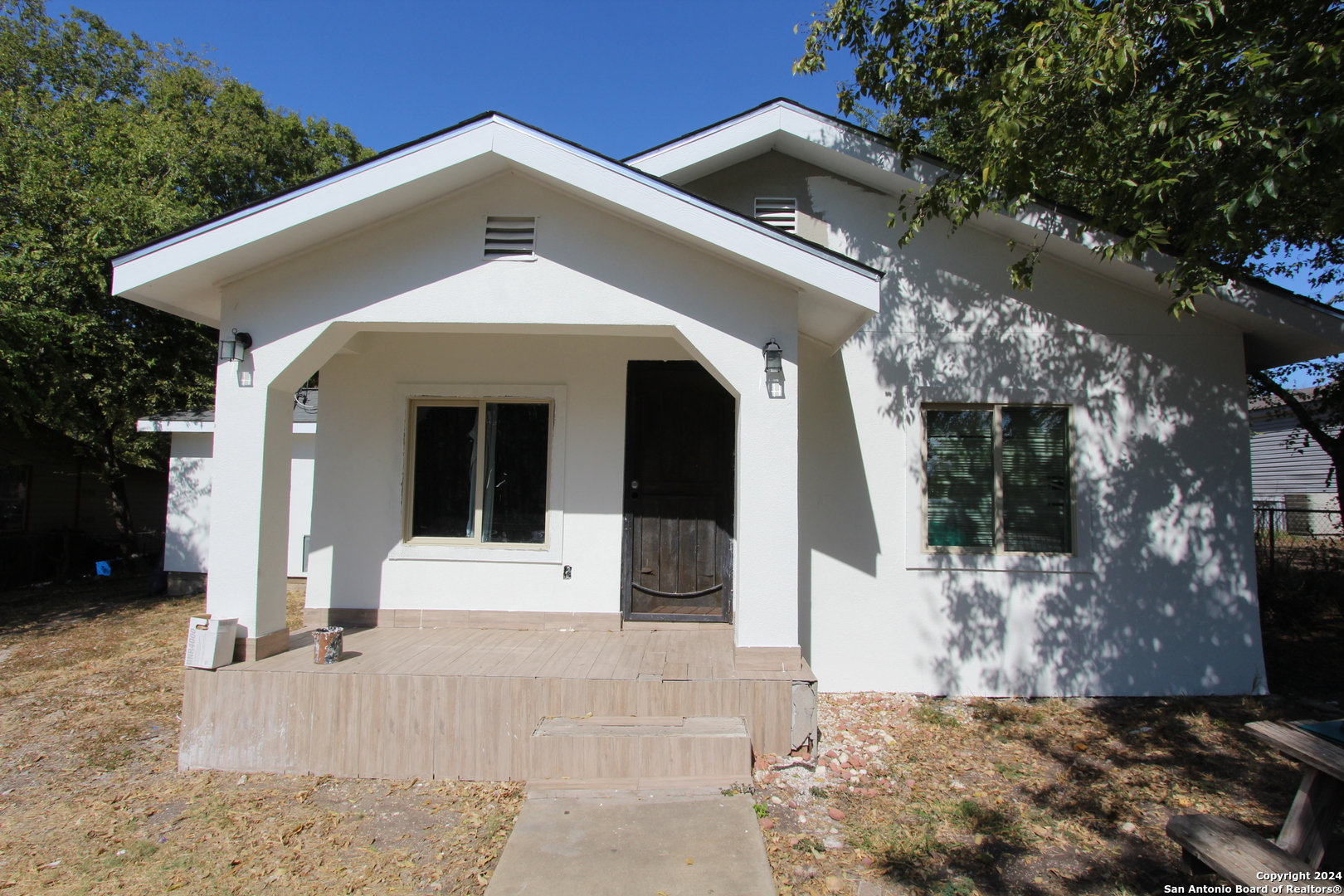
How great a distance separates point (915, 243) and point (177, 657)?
26.2ft

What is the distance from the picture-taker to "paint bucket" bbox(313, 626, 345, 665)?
4473 millimetres

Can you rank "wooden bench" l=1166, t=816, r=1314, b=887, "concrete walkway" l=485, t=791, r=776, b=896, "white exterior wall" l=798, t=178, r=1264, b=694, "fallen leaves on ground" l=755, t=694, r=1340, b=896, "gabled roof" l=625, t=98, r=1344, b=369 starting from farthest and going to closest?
"white exterior wall" l=798, t=178, r=1264, b=694, "gabled roof" l=625, t=98, r=1344, b=369, "fallen leaves on ground" l=755, t=694, r=1340, b=896, "concrete walkway" l=485, t=791, r=776, b=896, "wooden bench" l=1166, t=816, r=1314, b=887

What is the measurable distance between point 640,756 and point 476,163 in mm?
3764

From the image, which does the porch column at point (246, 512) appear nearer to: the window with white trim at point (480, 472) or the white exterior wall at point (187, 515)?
the window with white trim at point (480, 472)

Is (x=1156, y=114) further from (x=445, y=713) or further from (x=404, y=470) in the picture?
(x=404, y=470)

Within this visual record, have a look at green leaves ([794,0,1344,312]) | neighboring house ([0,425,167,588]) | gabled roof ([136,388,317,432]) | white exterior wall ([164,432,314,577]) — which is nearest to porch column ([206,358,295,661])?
green leaves ([794,0,1344,312])

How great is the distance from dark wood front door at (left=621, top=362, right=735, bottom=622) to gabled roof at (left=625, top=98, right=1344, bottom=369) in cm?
183

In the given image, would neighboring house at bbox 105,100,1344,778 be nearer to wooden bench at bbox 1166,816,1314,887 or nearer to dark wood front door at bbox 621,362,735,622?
dark wood front door at bbox 621,362,735,622

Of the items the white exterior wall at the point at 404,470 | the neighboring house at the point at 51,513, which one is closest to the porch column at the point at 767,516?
the white exterior wall at the point at 404,470

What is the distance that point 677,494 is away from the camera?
5984 millimetres

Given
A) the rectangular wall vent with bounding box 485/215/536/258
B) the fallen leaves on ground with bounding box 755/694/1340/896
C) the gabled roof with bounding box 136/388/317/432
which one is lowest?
the fallen leaves on ground with bounding box 755/694/1340/896

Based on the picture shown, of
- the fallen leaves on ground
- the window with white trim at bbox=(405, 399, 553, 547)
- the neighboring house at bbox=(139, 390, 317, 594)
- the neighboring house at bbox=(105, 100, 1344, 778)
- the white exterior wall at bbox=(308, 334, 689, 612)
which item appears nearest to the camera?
the fallen leaves on ground

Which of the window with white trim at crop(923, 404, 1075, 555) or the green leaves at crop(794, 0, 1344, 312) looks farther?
the window with white trim at crop(923, 404, 1075, 555)

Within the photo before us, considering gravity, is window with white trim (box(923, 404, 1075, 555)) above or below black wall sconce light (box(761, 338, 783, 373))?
below
